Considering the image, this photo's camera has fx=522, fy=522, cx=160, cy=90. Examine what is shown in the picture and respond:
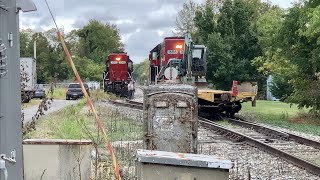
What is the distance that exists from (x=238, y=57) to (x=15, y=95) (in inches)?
1534

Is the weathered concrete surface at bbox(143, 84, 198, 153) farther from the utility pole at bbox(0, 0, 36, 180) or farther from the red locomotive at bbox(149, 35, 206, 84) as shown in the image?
the red locomotive at bbox(149, 35, 206, 84)

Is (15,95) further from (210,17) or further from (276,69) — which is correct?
(210,17)

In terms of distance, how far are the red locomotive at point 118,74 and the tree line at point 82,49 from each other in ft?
62.2

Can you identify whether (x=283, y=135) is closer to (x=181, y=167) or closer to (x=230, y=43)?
(x=181, y=167)

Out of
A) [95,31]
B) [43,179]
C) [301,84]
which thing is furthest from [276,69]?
[95,31]

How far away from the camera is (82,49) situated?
94750 millimetres

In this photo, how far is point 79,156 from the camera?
640 cm

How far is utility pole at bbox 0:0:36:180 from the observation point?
3004 mm

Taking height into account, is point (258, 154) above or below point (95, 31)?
below

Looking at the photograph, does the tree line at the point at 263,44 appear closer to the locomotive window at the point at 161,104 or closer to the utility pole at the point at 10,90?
the locomotive window at the point at 161,104

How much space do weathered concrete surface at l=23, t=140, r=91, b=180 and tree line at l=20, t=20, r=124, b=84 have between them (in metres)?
57.4

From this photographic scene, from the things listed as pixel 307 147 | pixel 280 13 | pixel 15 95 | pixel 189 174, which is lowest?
pixel 307 147

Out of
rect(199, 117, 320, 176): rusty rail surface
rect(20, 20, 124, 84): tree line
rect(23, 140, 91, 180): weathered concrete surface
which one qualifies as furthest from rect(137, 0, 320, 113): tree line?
rect(20, 20, 124, 84): tree line

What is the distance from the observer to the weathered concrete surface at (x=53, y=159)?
615 centimetres
